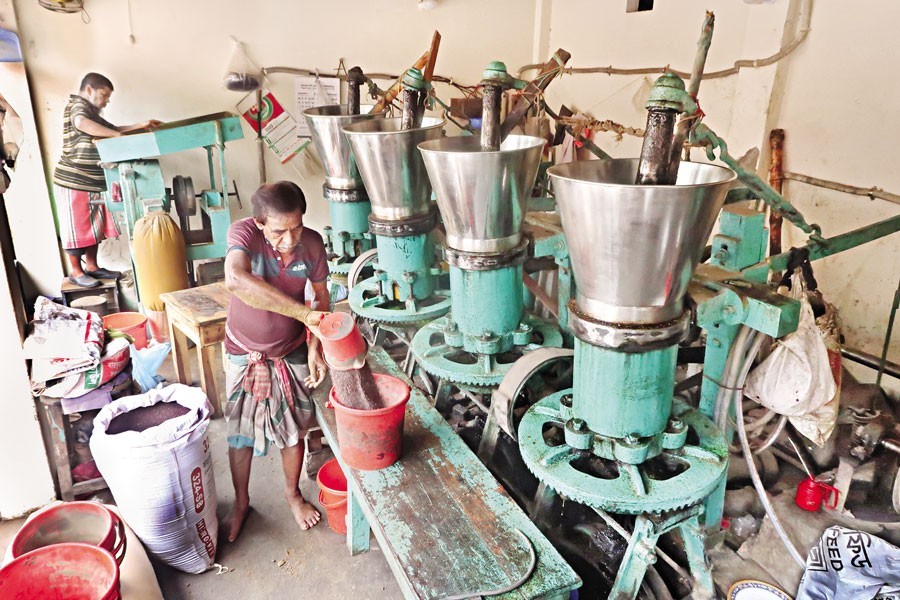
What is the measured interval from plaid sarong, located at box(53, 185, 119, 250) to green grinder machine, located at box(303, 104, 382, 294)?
6.89ft

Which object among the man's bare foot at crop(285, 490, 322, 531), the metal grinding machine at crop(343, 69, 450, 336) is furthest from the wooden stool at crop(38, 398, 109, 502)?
the metal grinding machine at crop(343, 69, 450, 336)

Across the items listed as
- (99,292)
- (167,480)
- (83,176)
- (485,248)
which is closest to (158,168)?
(83,176)

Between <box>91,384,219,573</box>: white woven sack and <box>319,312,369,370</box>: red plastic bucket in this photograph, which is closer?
<box>319,312,369,370</box>: red plastic bucket

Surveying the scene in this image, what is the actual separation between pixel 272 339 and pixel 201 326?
0.86 meters

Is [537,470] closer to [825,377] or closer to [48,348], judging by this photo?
[825,377]

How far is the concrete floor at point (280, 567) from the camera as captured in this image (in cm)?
232

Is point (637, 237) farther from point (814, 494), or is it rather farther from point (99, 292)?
point (99, 292)

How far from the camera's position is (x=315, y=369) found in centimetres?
256

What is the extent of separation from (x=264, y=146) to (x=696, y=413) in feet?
13.8

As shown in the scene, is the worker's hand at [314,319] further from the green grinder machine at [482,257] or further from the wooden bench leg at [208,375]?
the wooden bench leg at [208,375]

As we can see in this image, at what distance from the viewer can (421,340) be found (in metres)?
2.43

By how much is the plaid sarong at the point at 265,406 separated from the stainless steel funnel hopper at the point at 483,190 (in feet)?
2.92

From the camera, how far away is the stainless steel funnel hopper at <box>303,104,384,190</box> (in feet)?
9.70

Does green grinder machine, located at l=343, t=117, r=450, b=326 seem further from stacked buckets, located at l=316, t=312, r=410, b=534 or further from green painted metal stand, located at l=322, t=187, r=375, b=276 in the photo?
stacked buckets, located at l=316, t=312, r=410, b=534
